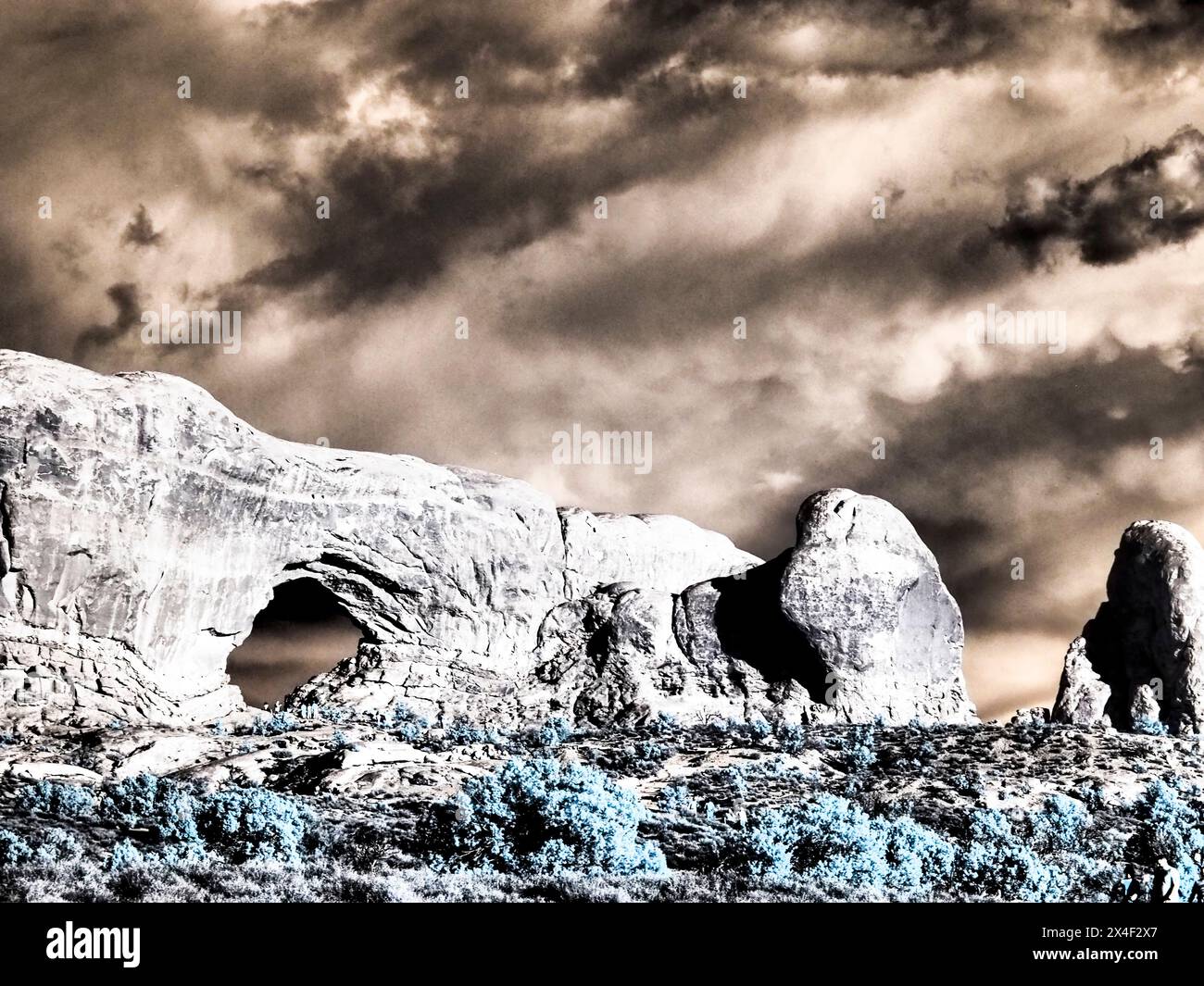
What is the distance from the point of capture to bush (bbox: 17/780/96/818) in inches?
844

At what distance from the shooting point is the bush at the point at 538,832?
728 inches

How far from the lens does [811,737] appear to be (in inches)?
1232

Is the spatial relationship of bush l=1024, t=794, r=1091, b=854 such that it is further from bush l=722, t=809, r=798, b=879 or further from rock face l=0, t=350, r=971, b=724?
rock face l=0, t=350, r=971, b=724

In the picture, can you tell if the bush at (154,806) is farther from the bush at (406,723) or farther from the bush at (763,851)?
the bush at (763,851)

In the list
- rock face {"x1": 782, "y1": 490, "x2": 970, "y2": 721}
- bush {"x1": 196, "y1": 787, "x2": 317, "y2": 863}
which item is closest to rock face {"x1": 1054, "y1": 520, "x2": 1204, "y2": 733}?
rock face {"x1": 782, "y1": 490, "x2": 970, "y2": 721}

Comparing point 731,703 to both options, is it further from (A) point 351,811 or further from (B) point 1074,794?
(A) point 351,811

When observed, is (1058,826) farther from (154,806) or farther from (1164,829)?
(154,806)

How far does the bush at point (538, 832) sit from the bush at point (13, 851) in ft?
16.8

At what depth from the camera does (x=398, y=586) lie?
34.9 meters

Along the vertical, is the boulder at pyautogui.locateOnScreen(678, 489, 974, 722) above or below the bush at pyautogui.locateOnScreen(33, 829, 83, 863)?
above

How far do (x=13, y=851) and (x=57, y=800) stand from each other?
15.3 feet

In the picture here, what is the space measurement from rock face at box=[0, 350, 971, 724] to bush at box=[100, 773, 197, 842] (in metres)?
7.11

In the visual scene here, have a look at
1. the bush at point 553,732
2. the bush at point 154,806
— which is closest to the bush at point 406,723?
the bush at point 553,732
